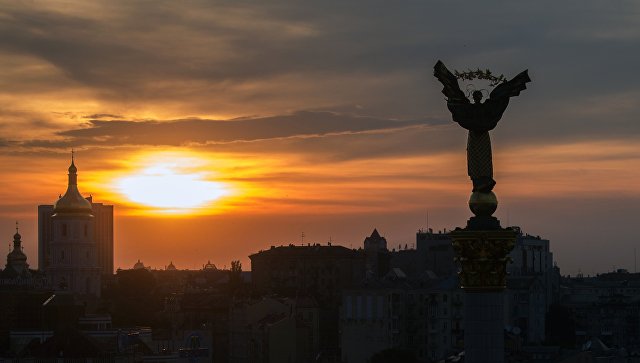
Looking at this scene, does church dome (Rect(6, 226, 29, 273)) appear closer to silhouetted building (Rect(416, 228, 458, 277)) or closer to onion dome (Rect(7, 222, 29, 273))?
onion dome (Rect(7, 222, 29, 273))

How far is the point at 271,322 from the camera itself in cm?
13038

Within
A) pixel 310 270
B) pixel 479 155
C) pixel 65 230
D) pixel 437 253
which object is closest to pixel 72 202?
pixel 65 230

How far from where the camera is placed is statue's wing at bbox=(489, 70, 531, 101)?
74.4ft

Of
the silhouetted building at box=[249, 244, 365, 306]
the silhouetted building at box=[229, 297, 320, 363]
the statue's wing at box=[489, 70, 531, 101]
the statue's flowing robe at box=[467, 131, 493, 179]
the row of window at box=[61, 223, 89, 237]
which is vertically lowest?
the silhouetted building at box=[229, 297, 320, 363]

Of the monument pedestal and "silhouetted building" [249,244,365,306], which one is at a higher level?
"silhouetted building" [249,244,365,306]

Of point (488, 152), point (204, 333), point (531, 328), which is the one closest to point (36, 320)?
point (204, 333)

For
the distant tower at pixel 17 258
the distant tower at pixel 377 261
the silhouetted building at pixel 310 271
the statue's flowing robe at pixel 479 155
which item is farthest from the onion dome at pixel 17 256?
the statue's flowing robe at pixel 479 155

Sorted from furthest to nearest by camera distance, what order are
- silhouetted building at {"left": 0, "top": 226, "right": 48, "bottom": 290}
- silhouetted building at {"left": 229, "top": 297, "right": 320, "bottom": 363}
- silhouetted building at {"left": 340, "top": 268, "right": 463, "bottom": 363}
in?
1. silhouetted building at {"left": 0, "top": 226, "right": 48, "bottom": 290}
2. silhouetted building at {"left": 340, "top": 268, "right": 463, "bottom": 363}
3. silhouetted building at {"left": 229, "top": 297, "right": 320, "bottom": 363}

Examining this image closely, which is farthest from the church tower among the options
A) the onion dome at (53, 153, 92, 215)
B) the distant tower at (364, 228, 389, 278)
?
the distant tower at (364, 228, 389, 278)

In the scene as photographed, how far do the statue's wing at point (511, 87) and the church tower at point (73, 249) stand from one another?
143609mm

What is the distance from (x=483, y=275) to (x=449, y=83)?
7.83 feet

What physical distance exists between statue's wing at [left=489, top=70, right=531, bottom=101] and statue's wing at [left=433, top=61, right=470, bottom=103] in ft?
1.25

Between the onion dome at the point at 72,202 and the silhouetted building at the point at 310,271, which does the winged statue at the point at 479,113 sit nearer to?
the silhouetted building at the point at 310,271

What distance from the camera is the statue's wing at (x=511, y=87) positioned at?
74.4 ft
